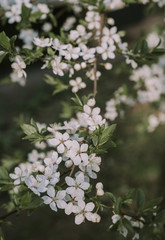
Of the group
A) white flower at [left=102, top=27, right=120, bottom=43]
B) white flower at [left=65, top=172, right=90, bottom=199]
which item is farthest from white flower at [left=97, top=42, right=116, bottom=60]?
white flower at [left=65, top=172, right=90, bottom=199]

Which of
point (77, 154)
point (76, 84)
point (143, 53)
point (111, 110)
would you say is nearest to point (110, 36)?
point (143, 53)

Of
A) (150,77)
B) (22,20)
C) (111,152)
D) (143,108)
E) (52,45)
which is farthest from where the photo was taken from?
(143,108)

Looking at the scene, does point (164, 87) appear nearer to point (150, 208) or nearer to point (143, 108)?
point (143, 108)

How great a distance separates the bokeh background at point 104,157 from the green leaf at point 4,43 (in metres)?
1.00

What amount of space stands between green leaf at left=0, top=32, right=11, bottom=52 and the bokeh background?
1.00 meters

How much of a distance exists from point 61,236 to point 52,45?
2.22m

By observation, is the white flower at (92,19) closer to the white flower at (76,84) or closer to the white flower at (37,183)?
the white flower at (76,84)

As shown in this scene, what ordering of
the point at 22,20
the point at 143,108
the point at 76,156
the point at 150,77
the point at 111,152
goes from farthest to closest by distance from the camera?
the point at 143,108 → the point at 111,152 → the point at 150,77 → the point at 22,20 → the point at 76,156

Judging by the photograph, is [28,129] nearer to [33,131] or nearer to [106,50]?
[33,131]

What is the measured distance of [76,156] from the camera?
4.01 feet

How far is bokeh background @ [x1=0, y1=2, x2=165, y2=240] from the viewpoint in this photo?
10.2 feet

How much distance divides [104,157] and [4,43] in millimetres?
2628

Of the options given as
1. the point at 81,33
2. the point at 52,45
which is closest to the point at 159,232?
the point at 52,45

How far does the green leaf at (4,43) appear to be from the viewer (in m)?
1.29
